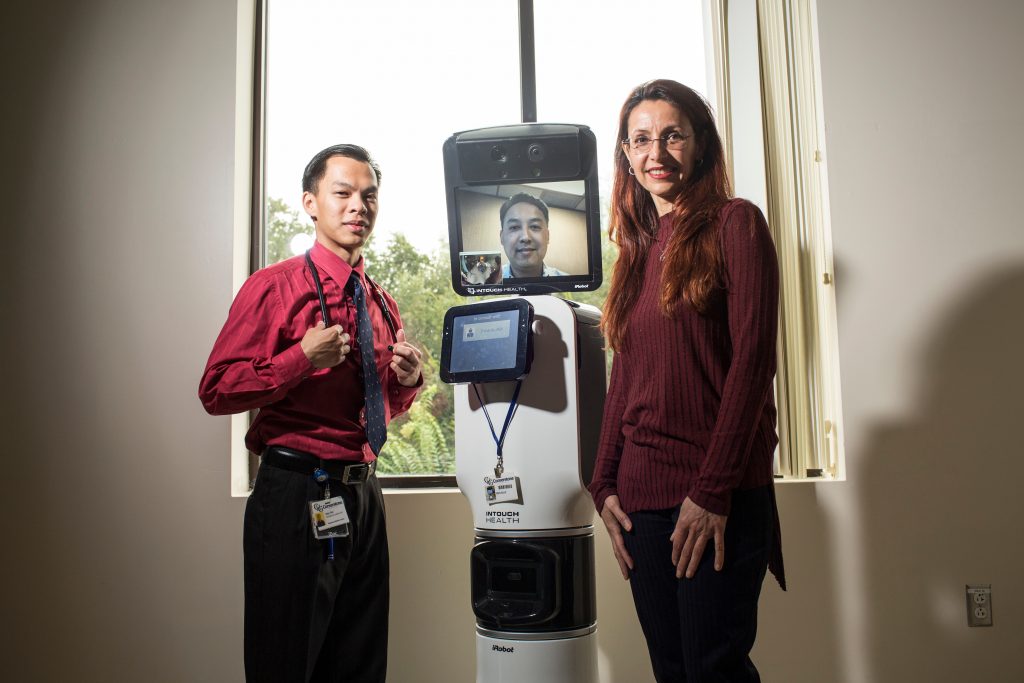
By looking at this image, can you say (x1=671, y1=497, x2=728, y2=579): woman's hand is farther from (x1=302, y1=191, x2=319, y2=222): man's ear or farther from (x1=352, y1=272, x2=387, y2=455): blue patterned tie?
(x1=302, y1=191, x2=319, y2=222): man's ear

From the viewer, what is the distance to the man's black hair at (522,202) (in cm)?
180

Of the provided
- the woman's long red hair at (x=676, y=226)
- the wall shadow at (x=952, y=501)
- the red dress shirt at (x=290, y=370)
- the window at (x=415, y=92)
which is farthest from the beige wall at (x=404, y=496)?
the woman's long red hair at (x=676, y=226)

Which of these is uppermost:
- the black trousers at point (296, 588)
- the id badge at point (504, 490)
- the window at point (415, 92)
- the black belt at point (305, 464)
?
the window at point (415, 92)

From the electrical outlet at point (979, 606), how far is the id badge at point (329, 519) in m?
1.75

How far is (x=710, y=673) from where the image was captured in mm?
1209

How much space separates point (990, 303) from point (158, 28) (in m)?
2.73

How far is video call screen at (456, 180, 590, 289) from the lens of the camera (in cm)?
179

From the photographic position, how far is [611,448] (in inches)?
58.2

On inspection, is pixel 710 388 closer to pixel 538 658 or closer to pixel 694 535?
pixel 694 535

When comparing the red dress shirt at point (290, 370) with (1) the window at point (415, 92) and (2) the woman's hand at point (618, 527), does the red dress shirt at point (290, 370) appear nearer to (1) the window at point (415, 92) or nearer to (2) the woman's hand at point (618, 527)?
(2) the woman's hand at point (618, 527)

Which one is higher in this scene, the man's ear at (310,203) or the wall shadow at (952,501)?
the man's ear at (310,203)

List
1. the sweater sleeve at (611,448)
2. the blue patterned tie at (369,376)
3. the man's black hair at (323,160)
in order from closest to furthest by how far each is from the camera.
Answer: the sweater sleeve at (611,448) → the blue patterned tie at (369,376) → the man's black hair at (323,160)

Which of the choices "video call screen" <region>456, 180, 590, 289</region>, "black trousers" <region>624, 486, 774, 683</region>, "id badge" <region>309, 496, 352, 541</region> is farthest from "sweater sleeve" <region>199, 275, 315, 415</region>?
"black trousers" <region>624, 486, 774, 683</region>

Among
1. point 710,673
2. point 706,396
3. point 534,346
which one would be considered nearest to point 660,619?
→ point 710,673
